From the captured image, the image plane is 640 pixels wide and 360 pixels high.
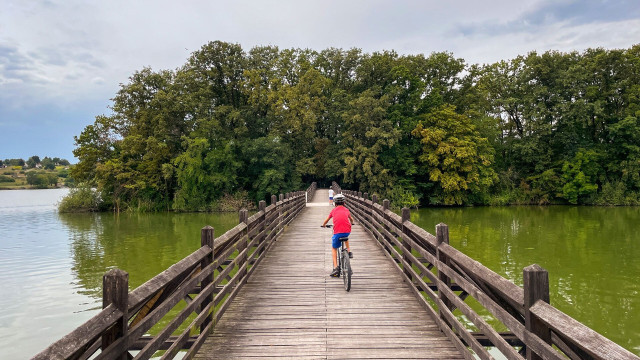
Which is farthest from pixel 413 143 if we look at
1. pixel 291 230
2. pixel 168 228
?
pixel 291 230

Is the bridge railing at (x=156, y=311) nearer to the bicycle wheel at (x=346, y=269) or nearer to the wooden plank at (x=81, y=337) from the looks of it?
the wooden plank at (x=81, y=337)

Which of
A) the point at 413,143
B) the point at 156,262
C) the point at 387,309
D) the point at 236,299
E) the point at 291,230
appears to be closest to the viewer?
the point at 387,309

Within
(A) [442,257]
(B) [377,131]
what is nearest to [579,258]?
(A) [442,257]

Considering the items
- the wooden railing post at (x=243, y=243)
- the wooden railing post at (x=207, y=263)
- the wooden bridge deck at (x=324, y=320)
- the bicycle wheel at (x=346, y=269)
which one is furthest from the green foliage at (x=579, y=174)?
the wooden railing post at (x=207, y=263)

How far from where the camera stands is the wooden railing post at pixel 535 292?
8.38 feet

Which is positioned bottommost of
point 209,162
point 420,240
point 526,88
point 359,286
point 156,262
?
point 156,262

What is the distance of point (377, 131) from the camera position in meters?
36.4

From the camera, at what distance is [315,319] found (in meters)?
4.98

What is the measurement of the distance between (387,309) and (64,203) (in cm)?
4241

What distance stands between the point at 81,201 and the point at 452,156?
3806 cm

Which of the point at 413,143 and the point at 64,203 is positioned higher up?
the point at 413,143

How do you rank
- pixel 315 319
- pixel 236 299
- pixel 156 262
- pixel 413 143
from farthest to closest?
pixel 413 143 < pixel 156 262 < pixel 236 299 < pixel 315 319

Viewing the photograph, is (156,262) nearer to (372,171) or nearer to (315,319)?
(315,319)

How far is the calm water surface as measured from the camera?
8.98m
